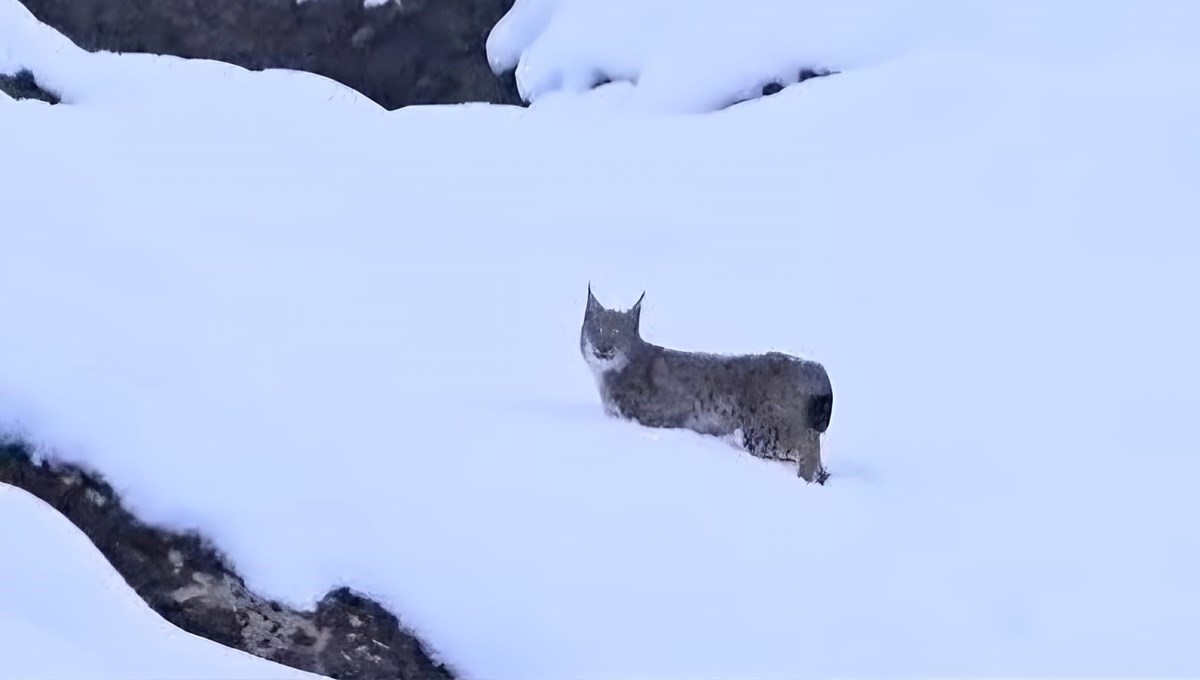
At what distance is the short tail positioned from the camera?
696 centimetres

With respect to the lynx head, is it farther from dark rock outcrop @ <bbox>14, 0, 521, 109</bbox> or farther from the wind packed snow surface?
dark rock outcrop @ <bbox>14, 0, 521, 109</bbox>

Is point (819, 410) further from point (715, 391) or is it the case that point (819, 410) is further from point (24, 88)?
point (24, 88)

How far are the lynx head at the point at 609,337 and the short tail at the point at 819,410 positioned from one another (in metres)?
1.27

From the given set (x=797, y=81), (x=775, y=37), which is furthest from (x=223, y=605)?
(x=775, y=37)

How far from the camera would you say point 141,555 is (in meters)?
6.24

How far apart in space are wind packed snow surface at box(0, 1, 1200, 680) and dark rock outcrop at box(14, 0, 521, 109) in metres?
1.32

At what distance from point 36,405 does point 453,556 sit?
8.92ft

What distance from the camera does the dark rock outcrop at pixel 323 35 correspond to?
13094 mm

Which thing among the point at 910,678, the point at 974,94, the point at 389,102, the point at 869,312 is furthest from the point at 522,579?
the point at 389,102

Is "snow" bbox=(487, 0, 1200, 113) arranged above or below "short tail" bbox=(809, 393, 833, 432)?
above

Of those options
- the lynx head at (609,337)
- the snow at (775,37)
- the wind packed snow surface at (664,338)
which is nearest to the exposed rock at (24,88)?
the wind packed snow surface at (664,338)

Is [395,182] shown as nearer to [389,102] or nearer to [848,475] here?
[389,102]

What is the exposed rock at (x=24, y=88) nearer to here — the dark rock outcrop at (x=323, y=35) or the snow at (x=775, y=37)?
the dark rock outcrop at (x=323, y=35)

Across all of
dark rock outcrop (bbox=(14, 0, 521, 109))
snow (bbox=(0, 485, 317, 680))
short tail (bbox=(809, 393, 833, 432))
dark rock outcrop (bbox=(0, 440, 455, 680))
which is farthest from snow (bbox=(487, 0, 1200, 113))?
snow (bbox=(0, 485, 317, 680))
